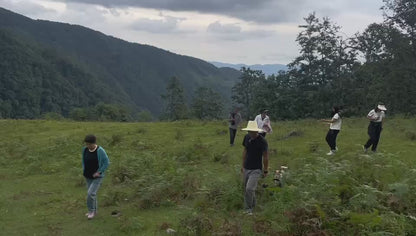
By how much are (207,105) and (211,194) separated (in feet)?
266

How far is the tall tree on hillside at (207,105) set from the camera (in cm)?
9112

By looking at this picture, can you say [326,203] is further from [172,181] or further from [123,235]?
[172,181]

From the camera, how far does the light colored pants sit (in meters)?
10.2

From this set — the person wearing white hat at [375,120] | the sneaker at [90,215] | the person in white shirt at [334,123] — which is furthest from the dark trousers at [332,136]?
the sneaker at [90,215]

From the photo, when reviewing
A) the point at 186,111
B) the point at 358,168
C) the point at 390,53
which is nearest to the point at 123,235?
the point at 358,168

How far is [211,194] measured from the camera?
1149cm

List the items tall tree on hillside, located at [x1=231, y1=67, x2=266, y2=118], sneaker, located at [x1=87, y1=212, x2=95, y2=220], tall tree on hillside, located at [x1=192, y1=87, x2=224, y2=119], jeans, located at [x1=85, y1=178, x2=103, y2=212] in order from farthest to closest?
tall tree on hillside, located at [x1=192, y1=87, x2=224, y2=119]
tall tree on hillside, located at [x1=231, y1=67, x2=266, y2=118]
sneaker, located at [x1=87, y1=212, x2=95, y2=220]
jeans, located at [x1=85, y1=178, x2=103, y2=212]

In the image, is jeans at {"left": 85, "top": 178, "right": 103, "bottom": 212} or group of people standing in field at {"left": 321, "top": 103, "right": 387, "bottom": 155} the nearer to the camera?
jeans at {"left": 85, "top": 178, "right": 103, "bottom": 212}

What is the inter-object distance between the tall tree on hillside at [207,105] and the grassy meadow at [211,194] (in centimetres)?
6924

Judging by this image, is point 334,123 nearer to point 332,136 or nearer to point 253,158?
point 332,136

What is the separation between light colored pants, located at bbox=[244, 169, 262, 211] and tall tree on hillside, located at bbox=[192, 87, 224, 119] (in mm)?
78712

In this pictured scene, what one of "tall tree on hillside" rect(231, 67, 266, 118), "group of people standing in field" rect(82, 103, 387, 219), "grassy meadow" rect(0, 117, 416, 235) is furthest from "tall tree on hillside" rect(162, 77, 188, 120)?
"group of people standing in field" rect(82, 103, 387, 219)

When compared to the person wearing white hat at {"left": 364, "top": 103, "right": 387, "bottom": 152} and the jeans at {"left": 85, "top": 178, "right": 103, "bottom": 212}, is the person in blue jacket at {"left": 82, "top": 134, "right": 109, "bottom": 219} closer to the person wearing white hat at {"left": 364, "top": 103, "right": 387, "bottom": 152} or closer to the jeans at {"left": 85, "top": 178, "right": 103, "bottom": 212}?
the jeans at {"left": 85, "top": 178, "right": 103, "bottom": 212}

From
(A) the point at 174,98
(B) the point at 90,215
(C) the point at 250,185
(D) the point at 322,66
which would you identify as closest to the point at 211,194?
(C) the point at 250,185
